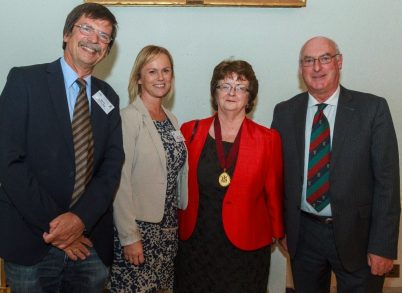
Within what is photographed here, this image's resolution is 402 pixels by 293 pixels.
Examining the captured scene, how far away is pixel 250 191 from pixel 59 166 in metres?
1.05

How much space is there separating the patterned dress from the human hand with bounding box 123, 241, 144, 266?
52 mm

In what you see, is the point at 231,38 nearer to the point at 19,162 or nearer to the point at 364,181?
the point at 364,181

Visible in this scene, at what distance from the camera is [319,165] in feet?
7.45

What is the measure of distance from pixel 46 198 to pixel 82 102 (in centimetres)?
47

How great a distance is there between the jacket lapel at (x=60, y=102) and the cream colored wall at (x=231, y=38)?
1.18m

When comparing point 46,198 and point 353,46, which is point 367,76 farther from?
point 46,198

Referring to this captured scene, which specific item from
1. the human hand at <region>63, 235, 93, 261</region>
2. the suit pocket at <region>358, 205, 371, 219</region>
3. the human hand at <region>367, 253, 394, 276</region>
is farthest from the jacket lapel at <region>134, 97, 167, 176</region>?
the human hand at <region>367, 253, 394, 276</region>

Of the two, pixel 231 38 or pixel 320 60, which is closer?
pixel 320 60

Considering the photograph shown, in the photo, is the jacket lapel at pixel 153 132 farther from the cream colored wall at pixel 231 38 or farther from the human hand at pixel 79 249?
the cream colored wall at pixel 231 38

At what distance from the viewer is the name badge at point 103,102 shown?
2.01 meters

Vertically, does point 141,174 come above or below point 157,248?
above

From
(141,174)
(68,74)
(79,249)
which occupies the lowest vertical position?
(79,249)

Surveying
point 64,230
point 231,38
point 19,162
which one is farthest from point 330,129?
point 19,162

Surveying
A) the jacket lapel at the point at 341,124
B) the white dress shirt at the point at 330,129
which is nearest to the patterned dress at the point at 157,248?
the white dress shirt at the point at 330,129
